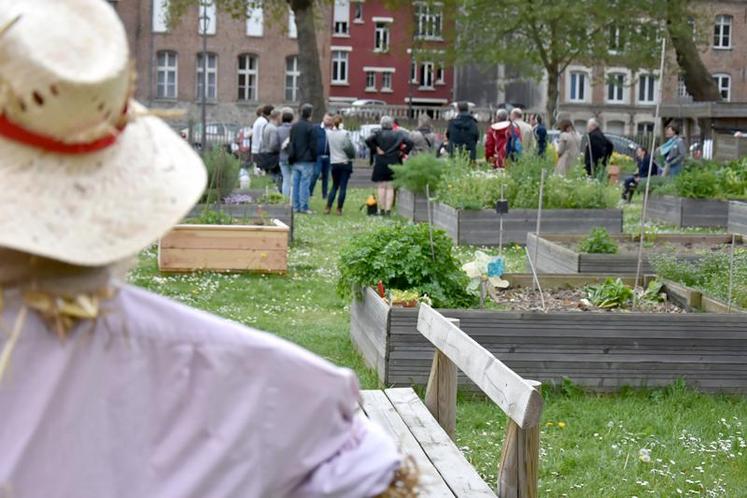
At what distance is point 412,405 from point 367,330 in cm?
246

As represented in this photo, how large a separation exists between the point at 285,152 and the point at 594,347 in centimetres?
1280

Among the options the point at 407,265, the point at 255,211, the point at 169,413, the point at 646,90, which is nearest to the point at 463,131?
the point at 255,211

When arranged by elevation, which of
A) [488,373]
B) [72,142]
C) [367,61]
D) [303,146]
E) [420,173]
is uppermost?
[367,61]

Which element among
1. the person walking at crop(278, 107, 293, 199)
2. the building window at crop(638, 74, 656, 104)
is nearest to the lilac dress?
the person walking at crop(278, 107, 293, 199)

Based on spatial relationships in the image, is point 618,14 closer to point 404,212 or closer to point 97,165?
point 404,212

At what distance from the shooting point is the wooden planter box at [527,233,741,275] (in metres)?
12.0

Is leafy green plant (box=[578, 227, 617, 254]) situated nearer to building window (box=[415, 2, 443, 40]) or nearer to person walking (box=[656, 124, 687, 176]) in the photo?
person walking (box=[656, 124, 687, 176])

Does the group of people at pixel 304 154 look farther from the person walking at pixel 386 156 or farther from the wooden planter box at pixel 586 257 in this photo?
the wooden planter box at pixel 586 257

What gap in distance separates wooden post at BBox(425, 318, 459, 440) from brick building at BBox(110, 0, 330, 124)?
57223 millimetres

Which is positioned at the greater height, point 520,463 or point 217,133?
point 217,133

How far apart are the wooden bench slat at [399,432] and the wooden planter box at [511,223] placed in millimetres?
10337

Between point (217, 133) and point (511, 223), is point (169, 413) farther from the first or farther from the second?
point (217, 133)

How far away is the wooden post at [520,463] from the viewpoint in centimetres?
505

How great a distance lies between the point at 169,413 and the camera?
2182 mm
